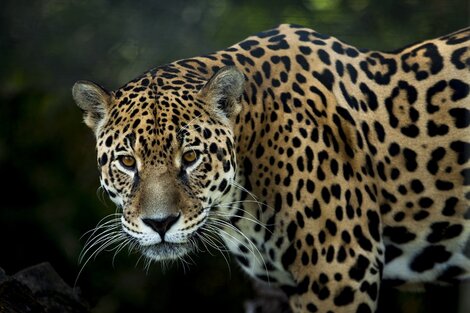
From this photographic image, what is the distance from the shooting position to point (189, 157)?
15.6 feet

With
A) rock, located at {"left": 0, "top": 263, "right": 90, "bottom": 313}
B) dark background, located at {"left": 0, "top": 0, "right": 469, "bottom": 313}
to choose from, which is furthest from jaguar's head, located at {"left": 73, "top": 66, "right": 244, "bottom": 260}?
dark background, located at {"left": 0, "top": 0, "right": 469, "bottom": 313}

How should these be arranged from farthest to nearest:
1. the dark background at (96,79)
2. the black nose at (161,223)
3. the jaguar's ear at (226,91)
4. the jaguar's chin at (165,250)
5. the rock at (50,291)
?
the dark background at (96,79)
the rock at (50,291)
the jaguar's ear at (226,91)
the jaguar's chin at (165,250)
the black nose at (161,223)

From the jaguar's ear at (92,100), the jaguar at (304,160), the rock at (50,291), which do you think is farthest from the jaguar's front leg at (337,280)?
the rock at (50,291)

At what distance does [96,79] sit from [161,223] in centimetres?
281

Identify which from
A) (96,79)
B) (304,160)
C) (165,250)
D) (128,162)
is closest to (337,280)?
(304,160)

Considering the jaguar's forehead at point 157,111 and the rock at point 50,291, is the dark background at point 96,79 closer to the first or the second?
the jaguar's forehead at point 157,111

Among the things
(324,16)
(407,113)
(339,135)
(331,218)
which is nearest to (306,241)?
(331,218)

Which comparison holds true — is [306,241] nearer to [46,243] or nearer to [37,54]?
[37,54]

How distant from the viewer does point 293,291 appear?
530 centimetres

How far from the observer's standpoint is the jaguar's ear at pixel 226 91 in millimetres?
4855

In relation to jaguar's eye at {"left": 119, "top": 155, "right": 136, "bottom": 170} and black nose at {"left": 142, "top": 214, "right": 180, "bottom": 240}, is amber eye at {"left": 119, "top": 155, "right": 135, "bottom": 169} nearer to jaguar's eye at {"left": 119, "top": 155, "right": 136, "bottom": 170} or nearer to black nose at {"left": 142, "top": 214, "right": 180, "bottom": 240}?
jaguar's eye at {"left": 119, "top": 155, "right": 136, "bottom": 170}

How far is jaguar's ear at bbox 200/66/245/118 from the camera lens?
4855mm

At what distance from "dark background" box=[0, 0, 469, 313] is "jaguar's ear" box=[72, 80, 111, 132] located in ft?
5.18

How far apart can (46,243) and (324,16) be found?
378 cm
